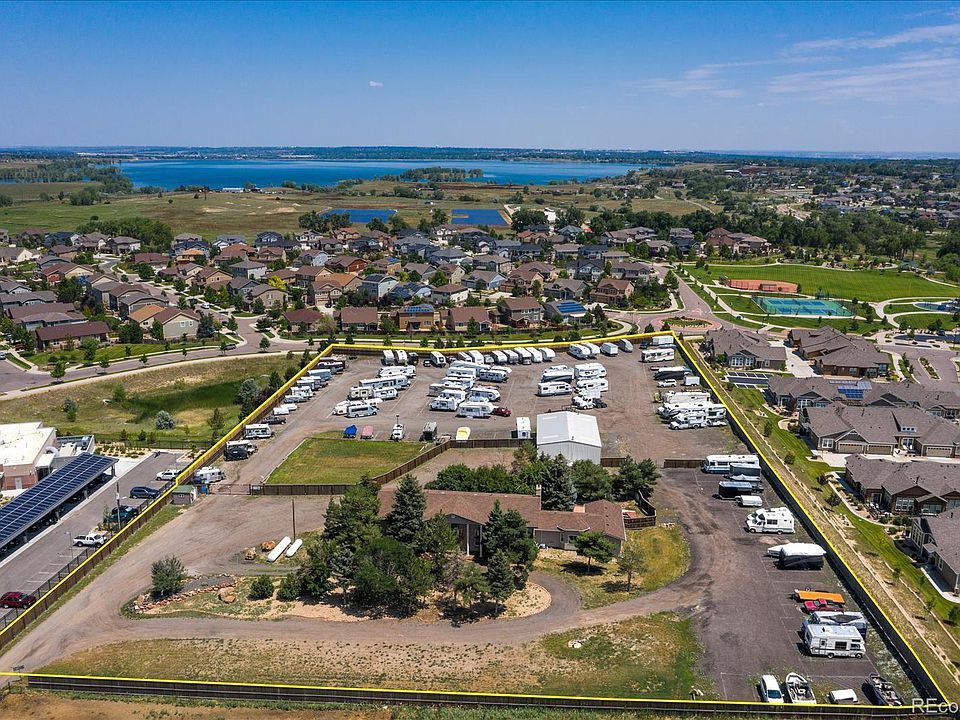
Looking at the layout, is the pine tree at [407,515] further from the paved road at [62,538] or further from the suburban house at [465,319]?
the suburban house at [465,319]

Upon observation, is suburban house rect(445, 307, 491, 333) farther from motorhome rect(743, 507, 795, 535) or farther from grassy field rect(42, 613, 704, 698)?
grassy field rect(42, 613, 704, 698)

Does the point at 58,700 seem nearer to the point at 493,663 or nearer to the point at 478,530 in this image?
the point at 493,663

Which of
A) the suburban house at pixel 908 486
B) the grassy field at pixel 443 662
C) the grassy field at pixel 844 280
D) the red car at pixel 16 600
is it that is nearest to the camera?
the grassy field at pixel 443 662

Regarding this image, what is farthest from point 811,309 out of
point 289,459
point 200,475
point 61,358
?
point 61,358

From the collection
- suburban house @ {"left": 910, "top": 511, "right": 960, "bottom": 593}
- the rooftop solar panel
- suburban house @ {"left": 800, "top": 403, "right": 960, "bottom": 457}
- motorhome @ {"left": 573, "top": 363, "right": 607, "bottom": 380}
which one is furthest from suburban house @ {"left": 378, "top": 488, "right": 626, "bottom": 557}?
motorhome @ {"left": 573, "top": 363, "right": 607, "bottom": 380}

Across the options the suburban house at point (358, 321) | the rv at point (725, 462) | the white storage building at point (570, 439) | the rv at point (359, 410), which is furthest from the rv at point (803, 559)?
the suburban house at point (358, 321)

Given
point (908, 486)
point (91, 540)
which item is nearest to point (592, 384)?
point (908, 486)
